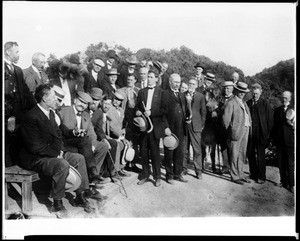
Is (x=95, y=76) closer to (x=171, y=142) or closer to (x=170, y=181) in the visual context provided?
(x=171, y=142)

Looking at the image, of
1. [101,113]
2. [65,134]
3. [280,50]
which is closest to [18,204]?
[65,134]

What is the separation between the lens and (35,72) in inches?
279

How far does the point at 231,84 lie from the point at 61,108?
3.09 meters

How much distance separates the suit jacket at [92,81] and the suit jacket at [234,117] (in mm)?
2320

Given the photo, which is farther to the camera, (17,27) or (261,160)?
(261,160)

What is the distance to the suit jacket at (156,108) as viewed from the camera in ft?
23.7

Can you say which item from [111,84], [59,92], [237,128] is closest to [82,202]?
[59,92]

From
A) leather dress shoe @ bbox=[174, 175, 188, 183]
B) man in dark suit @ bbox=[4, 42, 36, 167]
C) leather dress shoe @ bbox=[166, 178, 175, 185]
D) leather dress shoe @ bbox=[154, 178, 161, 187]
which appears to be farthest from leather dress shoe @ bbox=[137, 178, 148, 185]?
man in dark suit @ bbox=[4, 42, 36, 167]

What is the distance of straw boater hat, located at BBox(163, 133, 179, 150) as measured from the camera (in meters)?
7.30

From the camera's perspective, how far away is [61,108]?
689 centimetres

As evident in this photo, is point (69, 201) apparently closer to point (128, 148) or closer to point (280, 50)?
point (128, 148)

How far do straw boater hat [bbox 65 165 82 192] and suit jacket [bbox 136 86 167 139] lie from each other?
1533 mm

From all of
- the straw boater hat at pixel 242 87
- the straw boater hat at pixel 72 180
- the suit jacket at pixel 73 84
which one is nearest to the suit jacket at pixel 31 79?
the suit jacket at pixel 73 84

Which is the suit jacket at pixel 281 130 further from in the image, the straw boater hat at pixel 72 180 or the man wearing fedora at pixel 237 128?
the straw boater hat at pixel 72 180
